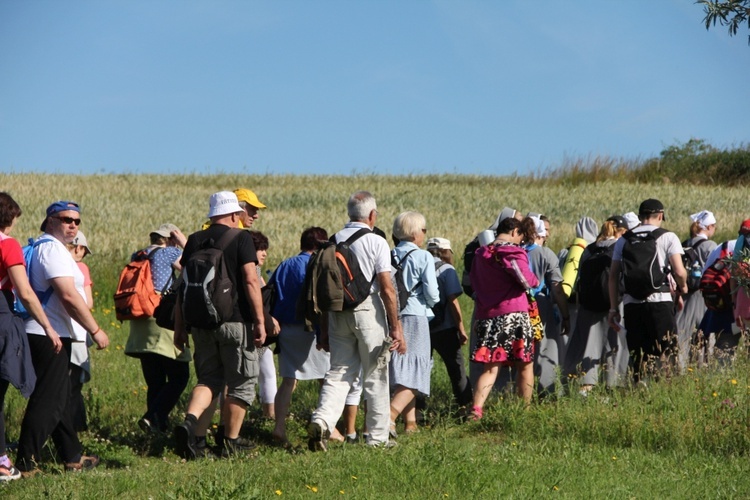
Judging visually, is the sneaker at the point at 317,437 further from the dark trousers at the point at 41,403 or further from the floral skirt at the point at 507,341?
the floral skirt at the point at 507,341

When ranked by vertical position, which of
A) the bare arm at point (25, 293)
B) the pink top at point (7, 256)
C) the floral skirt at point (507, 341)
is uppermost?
the pink top at point (7, 256)

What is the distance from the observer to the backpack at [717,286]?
9.80 meters

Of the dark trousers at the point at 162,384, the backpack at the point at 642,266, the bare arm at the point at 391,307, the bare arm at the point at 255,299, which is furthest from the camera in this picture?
the backpack at the point at 642,266

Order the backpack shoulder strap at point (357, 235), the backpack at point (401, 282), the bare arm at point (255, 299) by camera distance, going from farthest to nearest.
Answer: the backpack at point (401, 282), the backpack shoulder strap at point (357, 235), the bare arm at point (255, 299)

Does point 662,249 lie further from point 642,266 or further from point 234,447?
point 234,447

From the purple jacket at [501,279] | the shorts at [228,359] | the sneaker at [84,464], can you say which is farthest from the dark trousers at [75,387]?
the purple jacket at [501,279]

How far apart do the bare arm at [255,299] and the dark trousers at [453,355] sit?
2530 millimetres

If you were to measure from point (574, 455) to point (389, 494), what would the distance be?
1.67 metres

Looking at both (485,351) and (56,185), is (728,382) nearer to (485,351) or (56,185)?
(485,351)

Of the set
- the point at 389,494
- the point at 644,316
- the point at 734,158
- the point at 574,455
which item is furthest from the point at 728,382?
the point at 734,158

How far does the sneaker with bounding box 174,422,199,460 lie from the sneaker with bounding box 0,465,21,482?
1111mm

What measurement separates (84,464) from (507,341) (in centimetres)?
353

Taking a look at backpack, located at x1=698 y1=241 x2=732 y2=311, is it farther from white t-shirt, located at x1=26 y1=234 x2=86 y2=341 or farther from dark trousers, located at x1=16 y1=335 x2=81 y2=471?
dark trousers, located at x1=16 y1=335 x2=81 y2=471

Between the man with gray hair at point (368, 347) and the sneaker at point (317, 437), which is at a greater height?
the man with gray hair at point (368, 347)
